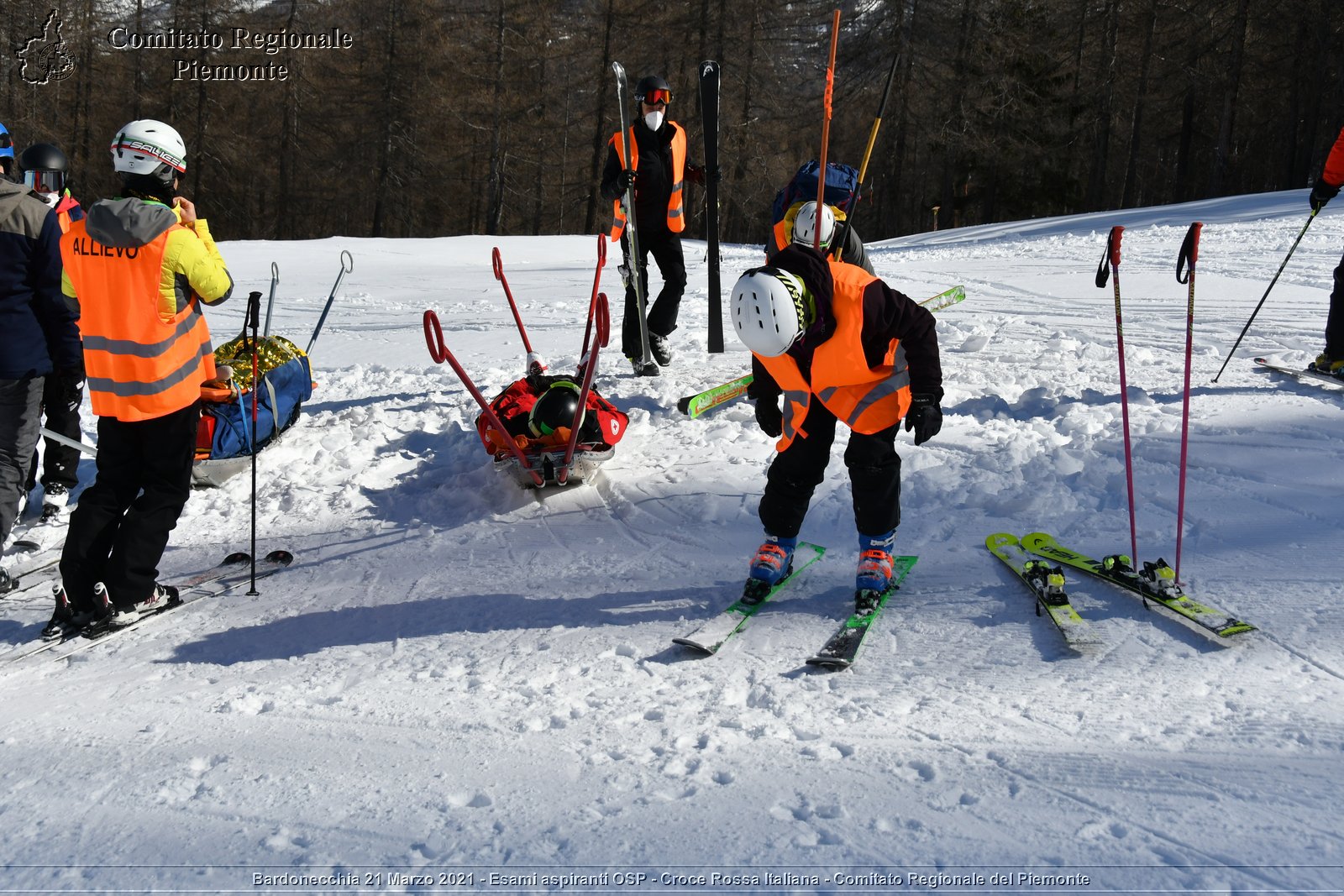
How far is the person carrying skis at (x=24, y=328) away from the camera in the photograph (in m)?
3.73

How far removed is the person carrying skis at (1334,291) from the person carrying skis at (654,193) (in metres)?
3.64

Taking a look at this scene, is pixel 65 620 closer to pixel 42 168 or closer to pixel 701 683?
Answer: pixel 701 683

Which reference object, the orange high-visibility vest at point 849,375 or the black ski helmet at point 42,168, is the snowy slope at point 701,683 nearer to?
the orange high-visibility vest at point 849,375

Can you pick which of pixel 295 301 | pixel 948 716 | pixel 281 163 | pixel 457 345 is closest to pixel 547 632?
pixel 948 716

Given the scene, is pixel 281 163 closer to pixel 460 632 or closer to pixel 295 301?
pixel 295 301

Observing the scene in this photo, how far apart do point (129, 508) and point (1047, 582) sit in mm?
3401

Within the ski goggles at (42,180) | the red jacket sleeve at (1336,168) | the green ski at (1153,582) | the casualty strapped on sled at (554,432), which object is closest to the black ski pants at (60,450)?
the ski goggles at (42,180)

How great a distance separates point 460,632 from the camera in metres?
3.45

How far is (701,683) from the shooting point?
286cm

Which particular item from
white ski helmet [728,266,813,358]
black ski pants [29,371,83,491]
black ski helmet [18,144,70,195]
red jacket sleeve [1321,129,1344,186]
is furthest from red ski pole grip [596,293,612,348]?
red jacket sleeve [1321,129,1344,186]

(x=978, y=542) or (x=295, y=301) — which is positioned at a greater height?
(x=295, y=301)

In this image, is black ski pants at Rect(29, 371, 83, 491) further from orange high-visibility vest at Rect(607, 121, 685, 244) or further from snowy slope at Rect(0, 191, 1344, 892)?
orange high-visibility vest at Rect(607, 121, 685, 244)

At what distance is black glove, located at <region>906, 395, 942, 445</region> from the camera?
3029 millimetres

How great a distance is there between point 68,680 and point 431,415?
2.98m
